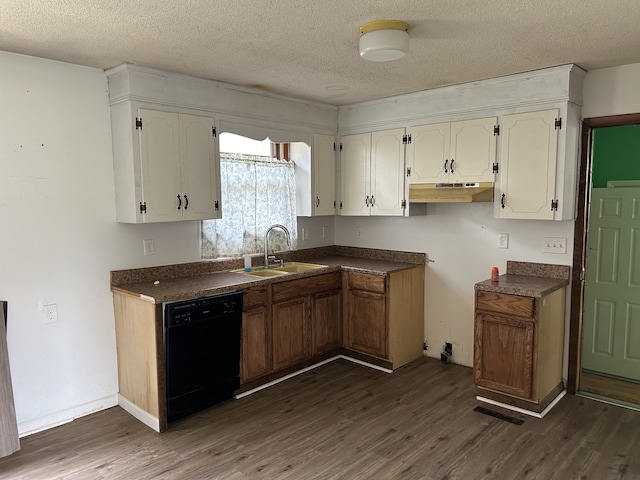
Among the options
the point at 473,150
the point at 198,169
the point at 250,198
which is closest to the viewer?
the point at 198,169

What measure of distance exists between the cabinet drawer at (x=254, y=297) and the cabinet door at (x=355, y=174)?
1.40 meters

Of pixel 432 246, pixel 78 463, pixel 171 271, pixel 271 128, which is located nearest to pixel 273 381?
pixel 171 271

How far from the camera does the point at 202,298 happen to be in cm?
312

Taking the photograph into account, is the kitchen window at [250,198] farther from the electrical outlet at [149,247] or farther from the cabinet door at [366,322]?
the cabinet door at [366,322]

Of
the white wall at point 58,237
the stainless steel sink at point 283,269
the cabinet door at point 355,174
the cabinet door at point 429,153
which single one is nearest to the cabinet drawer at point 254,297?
the stainless steel sink at point 283,269

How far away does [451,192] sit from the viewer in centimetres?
364

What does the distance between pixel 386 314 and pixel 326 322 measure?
0.57 meters

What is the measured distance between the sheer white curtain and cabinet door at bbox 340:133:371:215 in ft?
1.69

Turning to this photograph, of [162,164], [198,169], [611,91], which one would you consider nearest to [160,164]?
[162,164]

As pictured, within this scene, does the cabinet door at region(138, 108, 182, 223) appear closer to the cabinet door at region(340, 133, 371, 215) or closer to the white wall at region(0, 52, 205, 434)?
the white wall at region(0, 52, 205, 434)

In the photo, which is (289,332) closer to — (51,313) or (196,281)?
(196,281)

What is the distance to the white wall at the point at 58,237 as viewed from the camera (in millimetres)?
2881

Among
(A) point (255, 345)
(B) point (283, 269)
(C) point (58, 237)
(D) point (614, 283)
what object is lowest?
(A) point (255, 345)

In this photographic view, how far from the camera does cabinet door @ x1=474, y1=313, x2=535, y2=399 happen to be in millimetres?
3162
